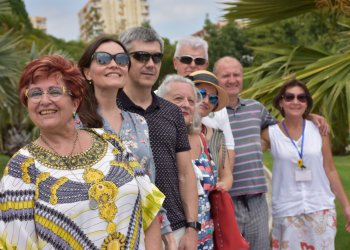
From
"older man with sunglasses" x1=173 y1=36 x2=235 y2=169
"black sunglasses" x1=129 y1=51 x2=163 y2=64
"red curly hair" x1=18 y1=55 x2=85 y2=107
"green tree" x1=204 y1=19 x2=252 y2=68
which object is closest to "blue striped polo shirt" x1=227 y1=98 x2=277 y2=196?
"older man with sunglasses" x1=173 y1=36 x2=235 y2=169

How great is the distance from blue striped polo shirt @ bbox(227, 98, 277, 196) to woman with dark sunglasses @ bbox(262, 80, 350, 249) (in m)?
0.18

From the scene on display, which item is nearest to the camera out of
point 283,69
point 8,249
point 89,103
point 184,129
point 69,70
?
point 8,249

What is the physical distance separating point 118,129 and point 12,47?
306 inches

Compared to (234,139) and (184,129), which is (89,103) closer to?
(184,129)

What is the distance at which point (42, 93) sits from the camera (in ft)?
6.38

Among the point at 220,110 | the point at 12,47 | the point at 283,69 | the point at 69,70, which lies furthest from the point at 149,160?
the point at 12,47

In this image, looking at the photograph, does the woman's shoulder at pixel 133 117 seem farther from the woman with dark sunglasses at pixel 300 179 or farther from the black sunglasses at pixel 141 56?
the woman with dark sunglasses at pixel 300 179

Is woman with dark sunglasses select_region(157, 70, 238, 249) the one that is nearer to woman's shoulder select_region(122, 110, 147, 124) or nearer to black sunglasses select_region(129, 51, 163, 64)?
black sunglasses select_region(129, 51, 163, 64)

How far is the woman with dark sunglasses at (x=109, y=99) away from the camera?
2.35 m

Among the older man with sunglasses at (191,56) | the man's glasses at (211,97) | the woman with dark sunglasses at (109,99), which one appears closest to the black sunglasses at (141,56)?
the woman with dark sunglasses at (109,99)

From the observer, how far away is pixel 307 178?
3.82 m

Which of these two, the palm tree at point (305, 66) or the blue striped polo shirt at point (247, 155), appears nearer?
the blue striped polo shirt at point (247, 155)

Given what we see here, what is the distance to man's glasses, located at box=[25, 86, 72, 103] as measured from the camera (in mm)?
1940

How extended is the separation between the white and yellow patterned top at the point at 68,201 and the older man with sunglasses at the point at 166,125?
58 cm
